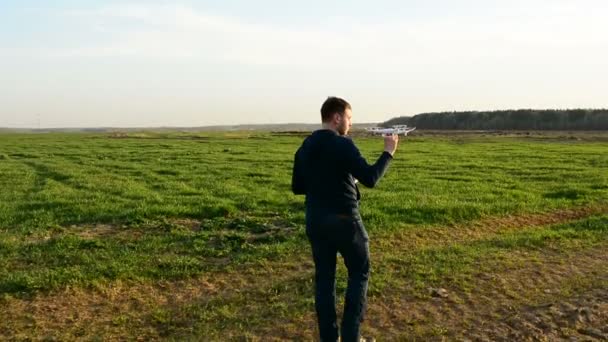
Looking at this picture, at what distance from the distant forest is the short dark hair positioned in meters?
94.7

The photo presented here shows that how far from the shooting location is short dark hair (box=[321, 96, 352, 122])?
16.8 ft

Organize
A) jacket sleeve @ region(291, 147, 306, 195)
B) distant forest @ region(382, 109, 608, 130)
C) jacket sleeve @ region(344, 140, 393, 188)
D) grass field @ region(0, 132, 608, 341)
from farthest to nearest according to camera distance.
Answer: distant forest @ region(382, 109, 608, 130)
grass field @ region(0, 132, 608, 341)
jacket sleeve @ region(291, 147, 306, 195)
jacket sleeve @ region(344, 140, 393, 188)

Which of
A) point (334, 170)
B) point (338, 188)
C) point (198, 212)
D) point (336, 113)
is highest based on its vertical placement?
point (336, 113)

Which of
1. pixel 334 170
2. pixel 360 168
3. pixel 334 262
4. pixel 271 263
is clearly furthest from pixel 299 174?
pixel 271 263

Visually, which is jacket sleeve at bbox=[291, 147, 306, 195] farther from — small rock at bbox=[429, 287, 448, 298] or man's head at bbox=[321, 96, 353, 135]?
small rock at bbox=[429, 287, 448, 298]

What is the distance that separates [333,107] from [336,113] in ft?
0.19

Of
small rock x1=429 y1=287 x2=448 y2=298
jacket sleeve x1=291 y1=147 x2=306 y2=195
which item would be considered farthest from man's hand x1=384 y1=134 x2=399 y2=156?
small rock x1=429 y1=287 x2=448 y2=298

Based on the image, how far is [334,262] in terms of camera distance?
5.38 m

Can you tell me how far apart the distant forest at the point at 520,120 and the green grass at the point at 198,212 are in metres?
79.2

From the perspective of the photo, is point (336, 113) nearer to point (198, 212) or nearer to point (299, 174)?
point (299, 174)

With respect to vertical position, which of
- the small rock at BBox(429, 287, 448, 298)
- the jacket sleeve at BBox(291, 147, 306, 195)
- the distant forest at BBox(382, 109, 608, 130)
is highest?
the distant forest at BBox(382, 109, 608, 130)

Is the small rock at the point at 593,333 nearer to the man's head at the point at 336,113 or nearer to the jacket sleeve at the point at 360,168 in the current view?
the jacket sleeve at the point at 360,168

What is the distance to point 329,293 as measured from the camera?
5.46m

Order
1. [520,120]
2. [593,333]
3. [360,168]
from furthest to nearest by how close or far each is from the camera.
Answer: [520,120], [593,333], [360,168]
